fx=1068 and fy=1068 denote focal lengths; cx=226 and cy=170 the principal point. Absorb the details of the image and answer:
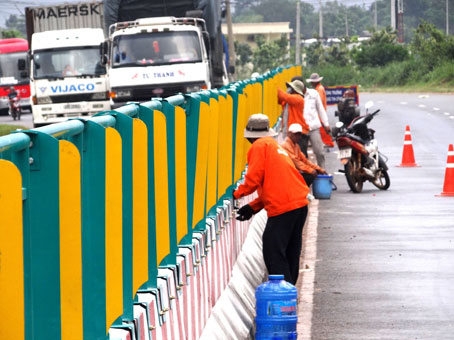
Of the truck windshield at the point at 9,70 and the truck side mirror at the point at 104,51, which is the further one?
the truck windshield at the point at 9,70

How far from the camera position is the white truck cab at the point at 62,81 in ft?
92.1

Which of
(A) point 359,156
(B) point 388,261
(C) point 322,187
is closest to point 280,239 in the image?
(B) point 388,261

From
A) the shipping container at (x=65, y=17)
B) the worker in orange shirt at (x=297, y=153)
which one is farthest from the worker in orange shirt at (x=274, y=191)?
the shipping container at (x=65, y=17)

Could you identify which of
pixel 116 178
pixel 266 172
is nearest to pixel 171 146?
pixel 116 178

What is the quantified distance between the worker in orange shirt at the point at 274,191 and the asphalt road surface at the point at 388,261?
2.21 feet

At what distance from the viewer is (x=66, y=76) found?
28.3 meters

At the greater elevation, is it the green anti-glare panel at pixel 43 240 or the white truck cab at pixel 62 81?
the green anti-glare panel at pixel 43 240

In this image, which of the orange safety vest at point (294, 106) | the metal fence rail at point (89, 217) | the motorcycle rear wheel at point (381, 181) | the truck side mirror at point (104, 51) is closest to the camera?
the metal fence rail at point (89, 217)

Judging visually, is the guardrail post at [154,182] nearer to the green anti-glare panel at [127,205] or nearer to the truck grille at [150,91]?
the green anti-glare panel at [127,205]

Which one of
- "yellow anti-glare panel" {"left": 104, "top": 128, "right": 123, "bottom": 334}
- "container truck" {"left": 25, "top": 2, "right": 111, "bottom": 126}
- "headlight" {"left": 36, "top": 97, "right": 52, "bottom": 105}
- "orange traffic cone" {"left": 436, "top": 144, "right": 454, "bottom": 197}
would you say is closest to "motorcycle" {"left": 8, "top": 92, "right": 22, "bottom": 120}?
"container truck" {"left": 25, "top": 2, "right": 111, "bottom": 126}

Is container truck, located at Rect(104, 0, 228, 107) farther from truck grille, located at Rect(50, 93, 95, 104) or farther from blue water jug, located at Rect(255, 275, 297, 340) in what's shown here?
blue water jug, located at Rect(255, 275, 297, 340)

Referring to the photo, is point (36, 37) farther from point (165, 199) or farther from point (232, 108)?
point (165, 199)

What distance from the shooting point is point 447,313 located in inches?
364

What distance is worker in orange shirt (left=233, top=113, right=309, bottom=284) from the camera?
9219 millimetres
